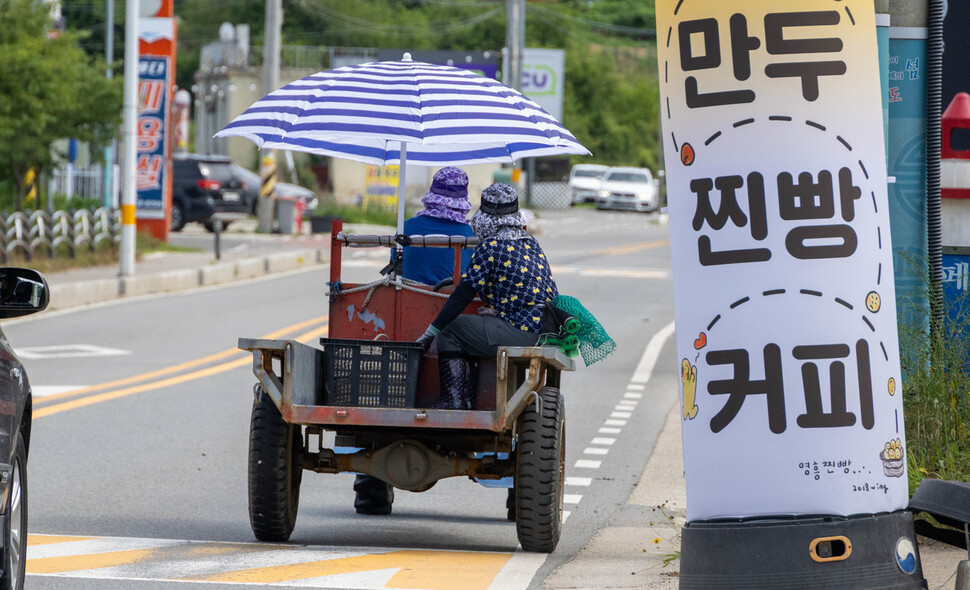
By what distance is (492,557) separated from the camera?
750 cm

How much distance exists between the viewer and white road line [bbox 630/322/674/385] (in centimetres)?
1608

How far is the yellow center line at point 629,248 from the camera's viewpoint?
117 ft

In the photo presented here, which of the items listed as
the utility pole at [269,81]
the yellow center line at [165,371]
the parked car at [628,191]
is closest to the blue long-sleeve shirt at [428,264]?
the yellow center line at [165,371]

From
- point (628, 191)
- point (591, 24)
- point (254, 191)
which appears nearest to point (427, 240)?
point (254, 191)

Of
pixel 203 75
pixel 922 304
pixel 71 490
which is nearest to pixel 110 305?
pixel 71 490

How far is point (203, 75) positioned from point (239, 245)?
119 feet

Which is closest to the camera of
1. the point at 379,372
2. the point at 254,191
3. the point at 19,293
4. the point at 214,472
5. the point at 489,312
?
the point at 19,293

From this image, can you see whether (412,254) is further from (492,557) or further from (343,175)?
(343,175)

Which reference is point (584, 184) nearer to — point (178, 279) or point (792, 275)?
point (178, 279)

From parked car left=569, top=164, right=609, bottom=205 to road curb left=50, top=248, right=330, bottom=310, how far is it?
3149cm

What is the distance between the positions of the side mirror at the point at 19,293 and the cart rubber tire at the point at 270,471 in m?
2.07

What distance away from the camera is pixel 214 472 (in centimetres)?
1015

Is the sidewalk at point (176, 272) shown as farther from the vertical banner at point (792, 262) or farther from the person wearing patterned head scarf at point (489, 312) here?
the vertical banner at point (792, 262)

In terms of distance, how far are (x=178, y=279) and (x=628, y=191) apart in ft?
119
